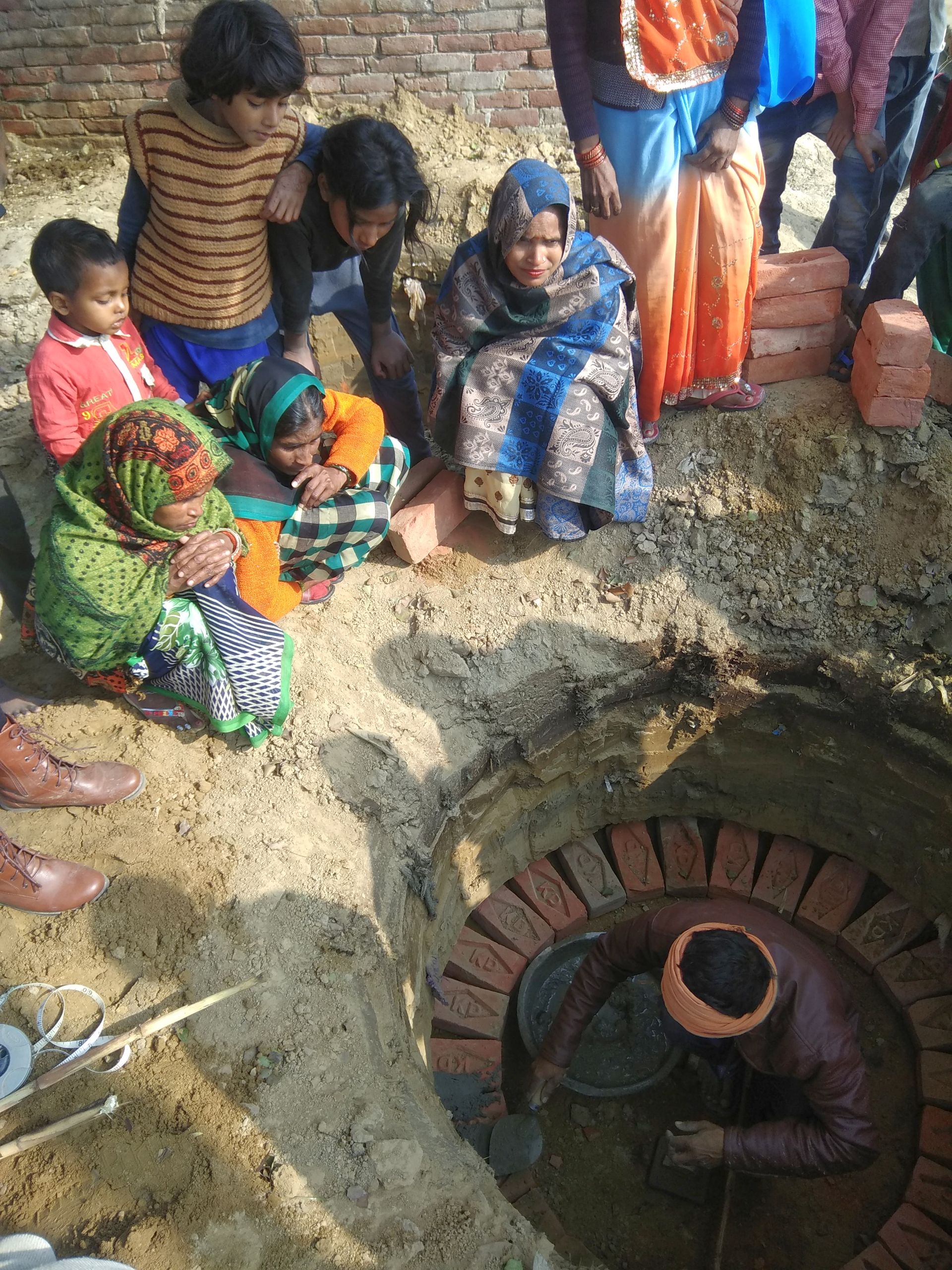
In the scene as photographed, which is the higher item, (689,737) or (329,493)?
(329,493)

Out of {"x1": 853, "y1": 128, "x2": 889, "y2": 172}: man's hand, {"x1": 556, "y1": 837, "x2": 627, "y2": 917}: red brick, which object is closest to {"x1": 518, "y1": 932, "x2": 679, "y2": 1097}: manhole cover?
{"x1": 556, "y1": 837, "x2": 627, "y2": 917}: red brick

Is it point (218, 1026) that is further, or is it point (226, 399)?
point (226, 399)

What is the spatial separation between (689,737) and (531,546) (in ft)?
3.70

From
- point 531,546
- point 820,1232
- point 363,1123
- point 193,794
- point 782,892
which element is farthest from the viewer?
point 782,892

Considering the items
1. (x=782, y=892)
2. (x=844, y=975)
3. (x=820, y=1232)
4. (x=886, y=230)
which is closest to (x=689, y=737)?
(x=782, y=892)

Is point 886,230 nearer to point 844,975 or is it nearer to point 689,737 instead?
point 689,737

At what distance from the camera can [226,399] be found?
9.89ft

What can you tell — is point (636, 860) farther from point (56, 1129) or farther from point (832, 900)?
point (56, 1129)

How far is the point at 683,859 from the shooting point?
13.7 ft

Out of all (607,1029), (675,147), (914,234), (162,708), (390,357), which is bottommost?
(607,1029)

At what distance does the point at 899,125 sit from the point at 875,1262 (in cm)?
473

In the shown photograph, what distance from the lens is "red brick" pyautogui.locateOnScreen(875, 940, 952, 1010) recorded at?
3727 mm

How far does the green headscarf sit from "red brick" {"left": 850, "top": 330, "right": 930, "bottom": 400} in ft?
8.53

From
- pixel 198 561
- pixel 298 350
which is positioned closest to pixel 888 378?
pixel 298 350
